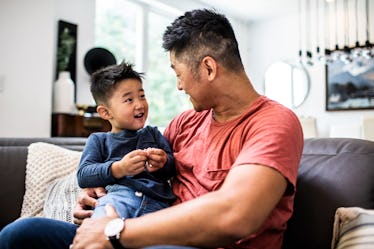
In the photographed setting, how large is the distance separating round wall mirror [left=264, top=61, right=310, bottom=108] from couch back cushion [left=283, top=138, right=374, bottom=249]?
5206mm

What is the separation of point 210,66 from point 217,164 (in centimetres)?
30

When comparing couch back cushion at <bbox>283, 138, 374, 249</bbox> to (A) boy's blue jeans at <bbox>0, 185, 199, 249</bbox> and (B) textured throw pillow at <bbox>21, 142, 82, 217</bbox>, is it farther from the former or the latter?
(B) textured throw pillow at <bbox>21, 142, 82, 217</bbox>

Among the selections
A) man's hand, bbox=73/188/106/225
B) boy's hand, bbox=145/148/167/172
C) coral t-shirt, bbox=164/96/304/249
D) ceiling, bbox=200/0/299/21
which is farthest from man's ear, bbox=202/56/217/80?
ceiling, bbox=200/0/299/21

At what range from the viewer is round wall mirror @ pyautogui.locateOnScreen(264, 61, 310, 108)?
6426 millimetres

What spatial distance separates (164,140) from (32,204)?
0.81 meters

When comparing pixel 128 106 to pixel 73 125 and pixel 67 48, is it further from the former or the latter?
pixel 67 48

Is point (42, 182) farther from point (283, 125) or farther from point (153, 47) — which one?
point (153, 47)

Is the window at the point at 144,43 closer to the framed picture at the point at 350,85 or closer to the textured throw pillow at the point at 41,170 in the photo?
the framed picture at the point at 350,85

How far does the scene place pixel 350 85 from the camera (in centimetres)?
590

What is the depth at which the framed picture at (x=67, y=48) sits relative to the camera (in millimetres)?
4098

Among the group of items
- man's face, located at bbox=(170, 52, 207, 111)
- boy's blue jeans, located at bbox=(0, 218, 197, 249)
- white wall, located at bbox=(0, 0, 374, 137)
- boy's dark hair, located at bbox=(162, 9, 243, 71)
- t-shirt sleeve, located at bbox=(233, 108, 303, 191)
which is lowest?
boy's blue jeans, located at bbox=(0, 218, 197, 249)

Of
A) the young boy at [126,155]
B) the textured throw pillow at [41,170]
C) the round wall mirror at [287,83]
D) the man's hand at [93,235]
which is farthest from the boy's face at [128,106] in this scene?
the round wall mirror at [287,83]

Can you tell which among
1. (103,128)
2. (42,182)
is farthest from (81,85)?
(42,182)

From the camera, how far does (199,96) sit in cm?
124
